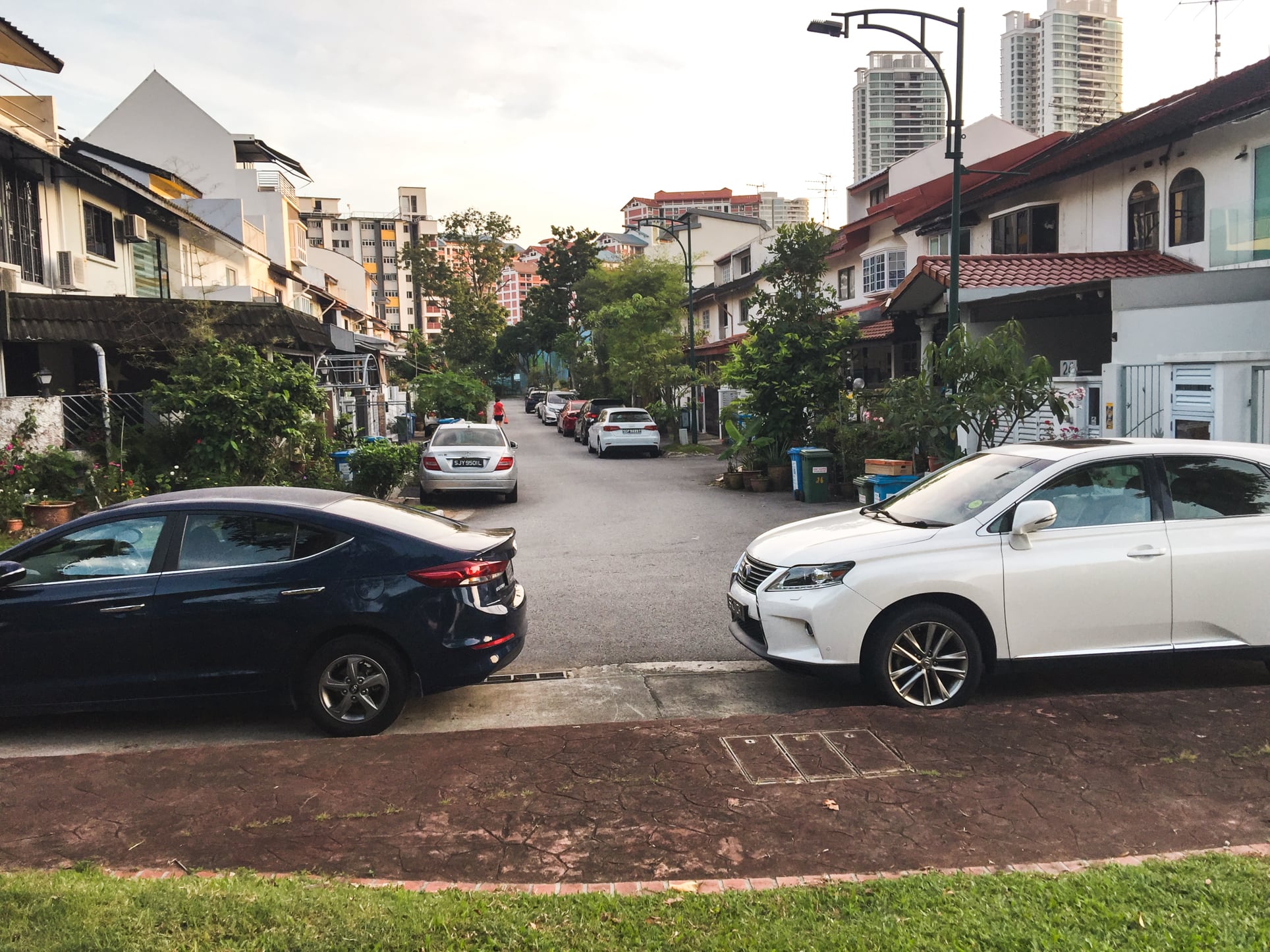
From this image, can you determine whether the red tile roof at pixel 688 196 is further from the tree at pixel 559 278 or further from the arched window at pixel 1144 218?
the arched window at pixel 1144 218

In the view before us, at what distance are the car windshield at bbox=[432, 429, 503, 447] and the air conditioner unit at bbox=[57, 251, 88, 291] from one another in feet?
27.1

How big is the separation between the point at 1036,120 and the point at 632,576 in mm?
91582

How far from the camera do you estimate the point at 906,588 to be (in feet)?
19.9

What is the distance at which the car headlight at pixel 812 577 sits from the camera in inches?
244

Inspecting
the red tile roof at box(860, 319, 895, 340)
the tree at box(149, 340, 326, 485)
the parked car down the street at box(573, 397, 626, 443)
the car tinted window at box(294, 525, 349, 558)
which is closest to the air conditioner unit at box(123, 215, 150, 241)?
the tree at box(149, 340, 326, 485)

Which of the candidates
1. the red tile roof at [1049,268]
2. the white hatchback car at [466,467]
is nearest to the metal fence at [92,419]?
the white hatchback car at [466,467]

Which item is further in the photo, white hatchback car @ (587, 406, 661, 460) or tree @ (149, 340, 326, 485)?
white hatchback car @ (587, 406, 661, 460)

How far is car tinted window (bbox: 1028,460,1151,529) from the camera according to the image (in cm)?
634

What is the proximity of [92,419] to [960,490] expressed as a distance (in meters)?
13.9

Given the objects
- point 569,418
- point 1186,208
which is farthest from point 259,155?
point 1186,208

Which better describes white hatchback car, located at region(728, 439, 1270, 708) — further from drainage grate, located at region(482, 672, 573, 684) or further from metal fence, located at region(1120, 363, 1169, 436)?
metal fence, located at region(1120, 363, 1169, 436)

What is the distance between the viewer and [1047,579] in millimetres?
6117

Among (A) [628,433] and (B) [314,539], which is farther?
(A) [628,433]

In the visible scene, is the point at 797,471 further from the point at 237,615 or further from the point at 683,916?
the point at 683,916
